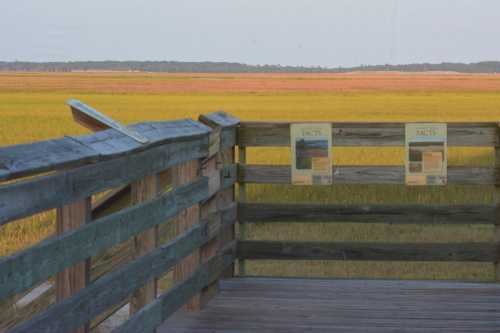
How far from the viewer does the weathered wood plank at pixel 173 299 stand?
16.5 ft

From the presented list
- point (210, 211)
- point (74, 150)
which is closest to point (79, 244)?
point (74, 150)

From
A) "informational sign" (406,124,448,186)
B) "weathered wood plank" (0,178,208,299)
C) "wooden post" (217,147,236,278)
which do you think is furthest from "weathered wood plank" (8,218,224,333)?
"informational sign" (406,124,448,186)

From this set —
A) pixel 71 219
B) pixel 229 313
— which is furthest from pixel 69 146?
pixel 229 313

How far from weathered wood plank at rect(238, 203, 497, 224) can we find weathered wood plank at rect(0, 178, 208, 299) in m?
2.10

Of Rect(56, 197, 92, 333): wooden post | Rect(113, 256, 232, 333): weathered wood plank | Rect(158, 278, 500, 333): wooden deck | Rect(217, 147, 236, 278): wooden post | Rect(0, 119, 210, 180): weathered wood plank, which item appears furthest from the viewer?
Rect(217, 147, 236, 278): wooden post

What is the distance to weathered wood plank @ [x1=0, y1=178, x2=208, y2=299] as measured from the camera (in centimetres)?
339

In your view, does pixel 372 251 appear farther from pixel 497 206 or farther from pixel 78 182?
pixel 78 182

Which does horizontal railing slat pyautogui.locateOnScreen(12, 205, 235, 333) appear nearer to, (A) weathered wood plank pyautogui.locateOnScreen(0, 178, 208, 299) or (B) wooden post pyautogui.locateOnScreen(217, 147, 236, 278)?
(A) weathered wood plank pyautogui.locateOnScreen(0, 178, 208, 299)

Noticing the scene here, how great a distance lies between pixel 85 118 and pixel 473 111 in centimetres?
4333

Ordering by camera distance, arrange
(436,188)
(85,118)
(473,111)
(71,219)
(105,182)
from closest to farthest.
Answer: (71,219), (105,182), (85,118), (436,188), (473,111)

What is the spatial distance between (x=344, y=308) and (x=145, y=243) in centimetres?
189

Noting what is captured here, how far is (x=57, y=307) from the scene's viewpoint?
12.5 feet

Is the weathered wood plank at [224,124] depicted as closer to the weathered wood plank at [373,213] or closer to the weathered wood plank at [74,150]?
the weathered wood plank at [373,213]

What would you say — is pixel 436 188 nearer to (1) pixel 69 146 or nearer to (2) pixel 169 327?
(2) pixel 169 327
